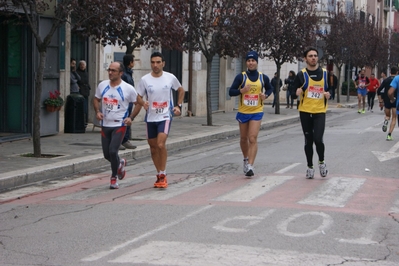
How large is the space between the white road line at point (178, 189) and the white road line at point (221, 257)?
9.85 ft

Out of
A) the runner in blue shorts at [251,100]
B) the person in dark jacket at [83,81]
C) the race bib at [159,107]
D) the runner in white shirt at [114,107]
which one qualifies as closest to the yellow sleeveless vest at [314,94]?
the runner in blue shorts at [251,100]

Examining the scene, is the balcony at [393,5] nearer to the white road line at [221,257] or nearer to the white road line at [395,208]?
the white road line at [395,208]

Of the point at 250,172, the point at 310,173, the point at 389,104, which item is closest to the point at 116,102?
the point at 250,172

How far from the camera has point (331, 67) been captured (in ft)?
187

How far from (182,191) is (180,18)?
29.0 ft

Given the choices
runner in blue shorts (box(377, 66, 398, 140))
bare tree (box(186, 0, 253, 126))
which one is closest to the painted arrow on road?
runner in blue shorts (box(377, 66, 398, 140))

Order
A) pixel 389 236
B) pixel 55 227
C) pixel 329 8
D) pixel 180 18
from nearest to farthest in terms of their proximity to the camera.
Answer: pixel 389 236, pixel 55 227, pixel 180 18, pixel 329 8

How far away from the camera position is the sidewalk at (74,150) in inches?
483

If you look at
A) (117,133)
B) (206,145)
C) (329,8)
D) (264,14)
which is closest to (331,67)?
(329,8)

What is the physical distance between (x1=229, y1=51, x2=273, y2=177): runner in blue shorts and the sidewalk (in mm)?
3147

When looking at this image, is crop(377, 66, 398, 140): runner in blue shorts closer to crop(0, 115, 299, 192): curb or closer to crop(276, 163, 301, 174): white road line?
crop(0, 115, 299, 192): curb

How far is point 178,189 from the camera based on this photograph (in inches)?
426

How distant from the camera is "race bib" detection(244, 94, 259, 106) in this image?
39.3ft

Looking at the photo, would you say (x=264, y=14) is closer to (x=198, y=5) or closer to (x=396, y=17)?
(x=198, y=5)
